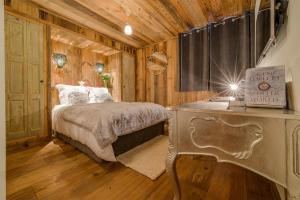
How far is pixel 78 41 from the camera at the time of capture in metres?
3.70

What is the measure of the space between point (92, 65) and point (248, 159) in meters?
4.61

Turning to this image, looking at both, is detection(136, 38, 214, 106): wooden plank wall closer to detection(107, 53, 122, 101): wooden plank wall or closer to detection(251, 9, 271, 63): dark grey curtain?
detection(107, 53, 122, 101): wooden plank wall

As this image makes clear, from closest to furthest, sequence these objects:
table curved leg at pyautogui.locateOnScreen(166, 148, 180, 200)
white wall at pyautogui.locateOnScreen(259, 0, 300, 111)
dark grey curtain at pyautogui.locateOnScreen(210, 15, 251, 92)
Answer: white wall at pyautogui.locateOnScreen(259, 0, 300, 111)
table curved leg at pyautogui.locateOnScreen(166, 148, 180, 200)
dark grey curtain at pyautogui.locateOnScreen(210, 15, 251, 92)

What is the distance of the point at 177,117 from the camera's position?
0.94 meters

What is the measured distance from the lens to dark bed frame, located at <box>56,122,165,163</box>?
6.46 feet

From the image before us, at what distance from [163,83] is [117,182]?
3.25m

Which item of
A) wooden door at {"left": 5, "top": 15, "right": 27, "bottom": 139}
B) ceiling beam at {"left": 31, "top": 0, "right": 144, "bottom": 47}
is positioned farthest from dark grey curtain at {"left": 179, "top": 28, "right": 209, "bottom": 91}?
wooden door at {"left": 5, "top": 15, "right": 27, "bottom": 139}

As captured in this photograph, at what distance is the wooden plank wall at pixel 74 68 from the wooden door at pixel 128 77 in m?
0.80

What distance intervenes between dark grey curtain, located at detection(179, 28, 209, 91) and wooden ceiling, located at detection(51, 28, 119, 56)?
2.16 meters

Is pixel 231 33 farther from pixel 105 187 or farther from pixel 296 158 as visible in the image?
pixel 105 187

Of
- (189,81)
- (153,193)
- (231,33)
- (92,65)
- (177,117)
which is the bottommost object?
(153,193)

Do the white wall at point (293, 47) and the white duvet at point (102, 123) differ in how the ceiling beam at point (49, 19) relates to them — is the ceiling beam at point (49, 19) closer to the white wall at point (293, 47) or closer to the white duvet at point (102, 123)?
the white duvet at point (102, 123)

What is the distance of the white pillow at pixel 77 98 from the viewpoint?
3.10 m

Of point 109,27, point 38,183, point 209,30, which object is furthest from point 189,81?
point 38,183
